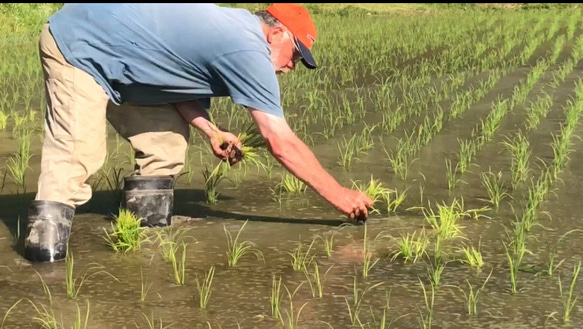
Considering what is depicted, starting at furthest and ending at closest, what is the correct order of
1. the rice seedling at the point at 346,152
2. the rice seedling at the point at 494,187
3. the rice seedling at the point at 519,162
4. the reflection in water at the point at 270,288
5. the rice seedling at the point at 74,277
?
the rice seedling at the point at 346,152
the rice seedling at the point at 519,162
the rice seedling at the point at 494,187
the rice seedling at the point at 74,277
the reflection in water at the point at 270,288

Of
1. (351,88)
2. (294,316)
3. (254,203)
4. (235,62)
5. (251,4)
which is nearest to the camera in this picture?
(294,316)

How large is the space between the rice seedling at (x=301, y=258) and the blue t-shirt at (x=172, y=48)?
1.50 ft

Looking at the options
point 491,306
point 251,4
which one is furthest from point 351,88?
point 251,4

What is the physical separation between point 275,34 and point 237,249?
0.72 meters

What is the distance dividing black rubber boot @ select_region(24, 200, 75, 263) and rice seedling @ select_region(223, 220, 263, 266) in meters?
0.53

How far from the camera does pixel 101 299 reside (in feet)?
8.41

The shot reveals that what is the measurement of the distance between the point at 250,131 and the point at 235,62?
2.50 feet

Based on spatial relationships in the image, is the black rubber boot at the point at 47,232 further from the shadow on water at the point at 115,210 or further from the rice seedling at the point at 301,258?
the rice seedling at the point at 301,258

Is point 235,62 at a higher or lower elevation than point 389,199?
higher

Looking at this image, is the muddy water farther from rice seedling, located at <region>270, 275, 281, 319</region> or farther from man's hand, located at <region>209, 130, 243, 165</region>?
man's hand, located at <region>209, 130, 243, 165</region>

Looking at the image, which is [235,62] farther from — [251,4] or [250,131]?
[251,4]

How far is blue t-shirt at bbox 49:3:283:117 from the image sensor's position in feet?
9.57

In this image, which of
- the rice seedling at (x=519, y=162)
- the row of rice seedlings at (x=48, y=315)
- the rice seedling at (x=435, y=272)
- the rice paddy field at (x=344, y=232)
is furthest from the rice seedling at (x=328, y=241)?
the rice seedling at (x=519, y=162)

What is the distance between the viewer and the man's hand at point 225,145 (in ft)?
11.6
